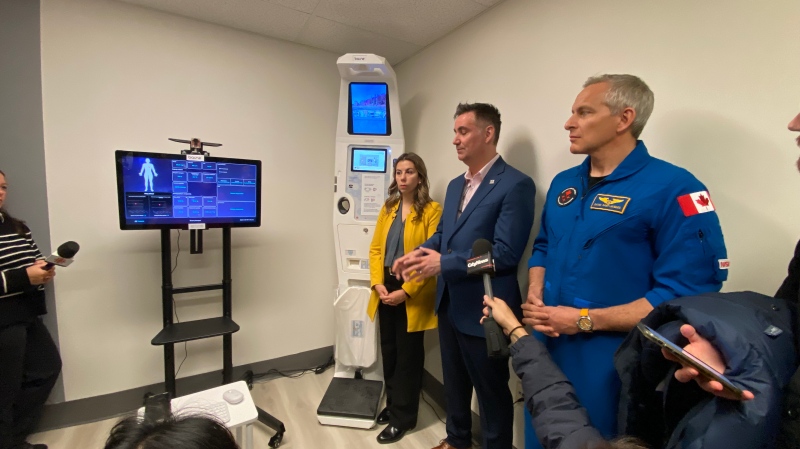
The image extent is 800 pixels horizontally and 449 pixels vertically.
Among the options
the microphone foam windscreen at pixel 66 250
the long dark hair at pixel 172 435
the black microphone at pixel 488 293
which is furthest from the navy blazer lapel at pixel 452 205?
the microphone foam windscreen at pixel 66 250

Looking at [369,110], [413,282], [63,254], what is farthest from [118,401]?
[369,110]

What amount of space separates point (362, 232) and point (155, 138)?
1516 mm

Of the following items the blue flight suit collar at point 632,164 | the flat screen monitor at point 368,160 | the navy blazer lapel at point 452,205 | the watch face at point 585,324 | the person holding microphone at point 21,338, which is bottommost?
the person holding microphone at point 21,338

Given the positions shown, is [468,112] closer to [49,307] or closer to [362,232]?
[362,232]

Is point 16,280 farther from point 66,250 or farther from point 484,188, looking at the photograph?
point 484,188

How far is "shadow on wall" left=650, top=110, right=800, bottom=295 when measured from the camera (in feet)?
3.38

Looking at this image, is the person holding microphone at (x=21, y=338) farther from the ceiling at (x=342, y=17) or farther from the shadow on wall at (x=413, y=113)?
the shadow on wall at (x=413, y=113)

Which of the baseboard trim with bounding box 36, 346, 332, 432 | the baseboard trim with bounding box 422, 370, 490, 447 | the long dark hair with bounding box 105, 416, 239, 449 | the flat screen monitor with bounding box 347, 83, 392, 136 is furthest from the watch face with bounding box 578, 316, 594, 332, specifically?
the baseboard trim with bounding box 36, 346, 332, 432

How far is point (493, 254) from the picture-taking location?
1.48 m

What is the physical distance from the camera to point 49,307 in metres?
2.00

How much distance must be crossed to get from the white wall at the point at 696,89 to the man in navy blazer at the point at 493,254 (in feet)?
0.94

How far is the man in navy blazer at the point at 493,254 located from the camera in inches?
59.6

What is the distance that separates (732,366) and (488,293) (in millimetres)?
580

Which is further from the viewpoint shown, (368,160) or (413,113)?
(413,113)
